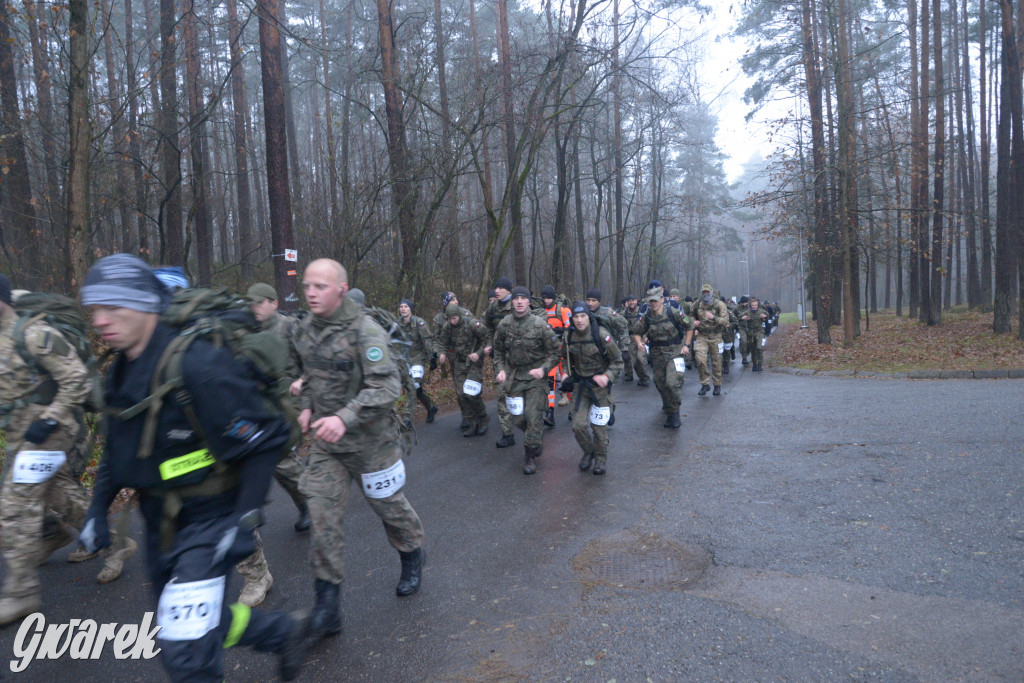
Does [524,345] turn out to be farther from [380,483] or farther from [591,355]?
[380,483]

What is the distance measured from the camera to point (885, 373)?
1541cm

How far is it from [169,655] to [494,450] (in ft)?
20.9

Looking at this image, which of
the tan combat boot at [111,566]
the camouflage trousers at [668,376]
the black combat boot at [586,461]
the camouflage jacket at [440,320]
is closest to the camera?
the tan combat boot at [111,566]

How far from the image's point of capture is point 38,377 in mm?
4148

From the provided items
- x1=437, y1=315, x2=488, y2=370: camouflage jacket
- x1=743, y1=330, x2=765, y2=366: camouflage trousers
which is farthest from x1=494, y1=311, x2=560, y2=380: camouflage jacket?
x1=743, y1=330, x2=765, y2=366: camouflage trousers

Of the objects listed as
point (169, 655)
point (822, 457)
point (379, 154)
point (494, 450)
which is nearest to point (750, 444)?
point (822, 457)

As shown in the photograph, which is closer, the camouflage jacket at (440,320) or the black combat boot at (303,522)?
the black combat boot at (303,522)

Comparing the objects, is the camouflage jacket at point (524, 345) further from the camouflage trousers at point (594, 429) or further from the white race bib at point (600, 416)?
the white race bib at point (600, 416)

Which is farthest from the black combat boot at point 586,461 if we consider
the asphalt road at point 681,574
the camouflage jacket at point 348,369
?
the camouflage jacket at point 348,369

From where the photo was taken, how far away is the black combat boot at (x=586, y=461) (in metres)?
7.64

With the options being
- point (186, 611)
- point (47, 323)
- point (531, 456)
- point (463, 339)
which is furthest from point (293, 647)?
point (463, 339)

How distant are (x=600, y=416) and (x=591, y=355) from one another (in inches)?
27.3

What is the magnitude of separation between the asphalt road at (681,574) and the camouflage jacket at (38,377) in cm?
126

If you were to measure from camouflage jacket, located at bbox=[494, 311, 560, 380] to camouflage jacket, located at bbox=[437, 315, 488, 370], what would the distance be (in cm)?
197
